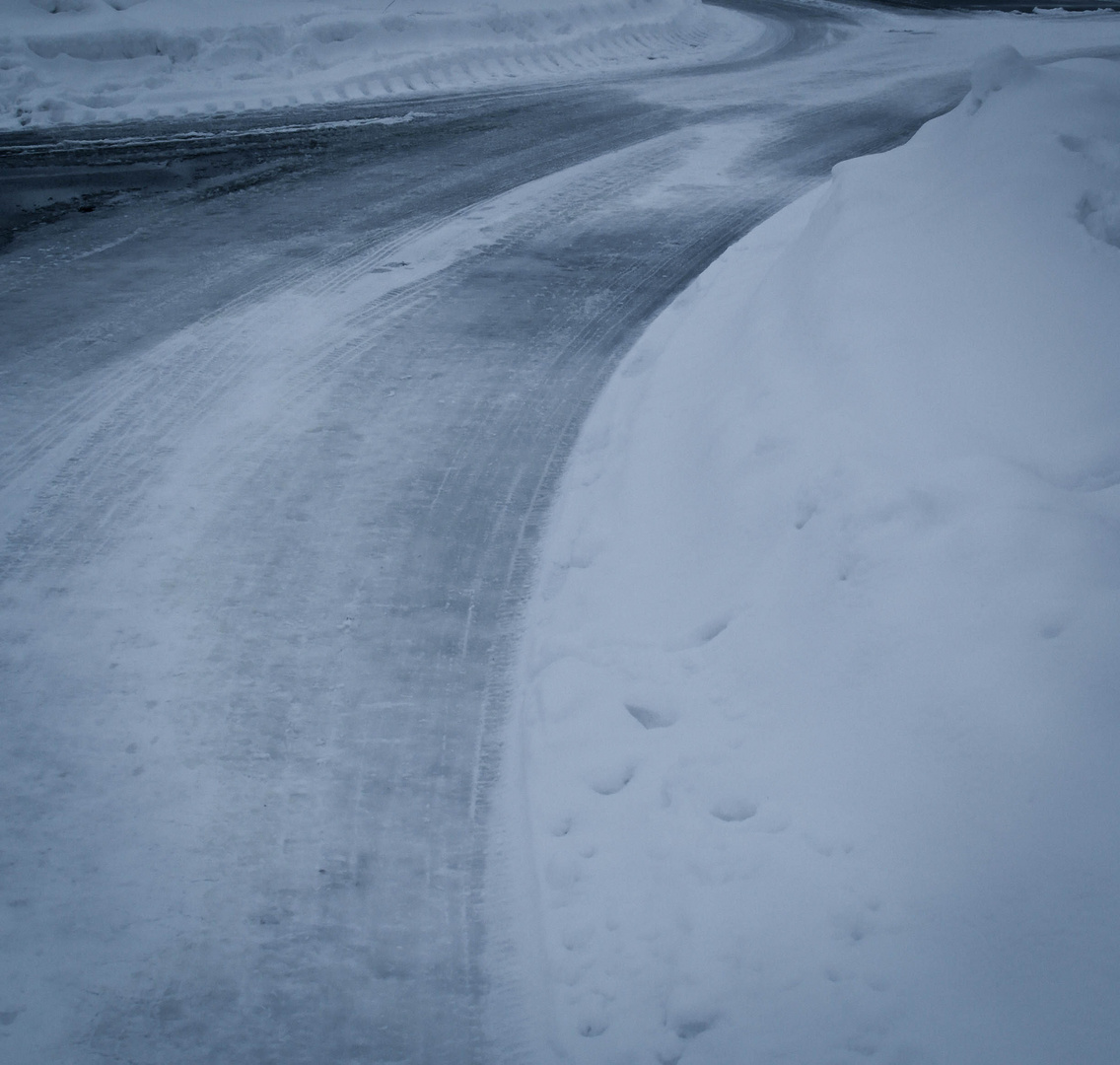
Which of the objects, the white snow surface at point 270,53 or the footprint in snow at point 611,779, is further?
the white snow surface at point 270,53

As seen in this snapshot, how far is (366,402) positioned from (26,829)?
10.1 feet

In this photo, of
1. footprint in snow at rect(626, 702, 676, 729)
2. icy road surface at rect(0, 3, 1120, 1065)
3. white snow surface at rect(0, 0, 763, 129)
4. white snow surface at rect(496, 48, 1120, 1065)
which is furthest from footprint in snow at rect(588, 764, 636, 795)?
white snow surface at rect(0, 0, 763, 129)

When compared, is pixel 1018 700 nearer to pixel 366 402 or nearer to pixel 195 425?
pixel 366 402

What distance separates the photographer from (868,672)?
2959 millimetres

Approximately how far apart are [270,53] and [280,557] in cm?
1132

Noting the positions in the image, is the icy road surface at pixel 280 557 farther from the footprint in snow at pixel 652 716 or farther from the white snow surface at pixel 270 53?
the white snow surface at pixel 270 53

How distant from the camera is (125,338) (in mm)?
5902

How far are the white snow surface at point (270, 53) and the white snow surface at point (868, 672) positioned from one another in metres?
9.81

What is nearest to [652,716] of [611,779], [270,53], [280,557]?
Answer: [611,779]

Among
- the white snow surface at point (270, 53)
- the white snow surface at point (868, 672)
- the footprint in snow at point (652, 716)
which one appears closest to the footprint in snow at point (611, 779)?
the white snow surface at point (868, 672)

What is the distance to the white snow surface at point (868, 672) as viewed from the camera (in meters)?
2.35

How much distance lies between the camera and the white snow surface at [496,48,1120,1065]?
7.71 feet

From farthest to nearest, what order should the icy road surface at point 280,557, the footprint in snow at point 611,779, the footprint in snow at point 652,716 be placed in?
the footprint in snow at point 652,716, the footprint in snow at point 611,779, the icy road surface at point 280,557

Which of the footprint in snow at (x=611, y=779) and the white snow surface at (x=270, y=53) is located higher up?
the white snow surface at (x=270, y=53)
